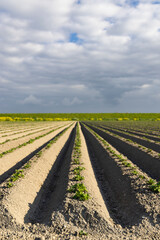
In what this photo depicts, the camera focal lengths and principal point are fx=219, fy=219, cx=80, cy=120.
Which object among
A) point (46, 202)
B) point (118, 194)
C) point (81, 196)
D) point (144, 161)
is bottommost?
point (46, 202)

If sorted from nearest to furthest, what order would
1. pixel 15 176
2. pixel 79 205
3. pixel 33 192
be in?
pixel 79 205 → pixel 33 192 → pixel 15 176

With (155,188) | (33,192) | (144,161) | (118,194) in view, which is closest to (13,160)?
(33,192)

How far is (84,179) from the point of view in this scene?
9.96 metres

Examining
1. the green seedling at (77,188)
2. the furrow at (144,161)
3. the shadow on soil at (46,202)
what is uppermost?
the green seedling at (77,188)

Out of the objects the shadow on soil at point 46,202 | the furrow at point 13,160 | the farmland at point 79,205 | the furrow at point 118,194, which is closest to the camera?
the farmland at point 79,205

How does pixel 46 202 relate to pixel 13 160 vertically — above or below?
below

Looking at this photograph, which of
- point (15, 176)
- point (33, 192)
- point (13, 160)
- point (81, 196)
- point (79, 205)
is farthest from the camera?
point (13, 160)

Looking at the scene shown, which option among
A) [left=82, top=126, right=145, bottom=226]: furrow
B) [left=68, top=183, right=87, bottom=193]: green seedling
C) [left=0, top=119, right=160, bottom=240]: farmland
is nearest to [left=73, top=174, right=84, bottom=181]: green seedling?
[left=0, top=119, right=160, bottom=240]: farmland

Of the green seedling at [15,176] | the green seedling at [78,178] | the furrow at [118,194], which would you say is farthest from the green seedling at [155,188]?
the green seedling at [15,176]

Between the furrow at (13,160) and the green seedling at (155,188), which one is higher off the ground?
the green seedling at (155,188)

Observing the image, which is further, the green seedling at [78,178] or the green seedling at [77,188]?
the green seedling at [78,178]

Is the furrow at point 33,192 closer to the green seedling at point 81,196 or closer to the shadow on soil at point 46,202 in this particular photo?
the shadow on soil at point 46,202

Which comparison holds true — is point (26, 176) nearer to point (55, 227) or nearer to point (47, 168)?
point (47, 168)

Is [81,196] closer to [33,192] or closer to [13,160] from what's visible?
[33,192]
